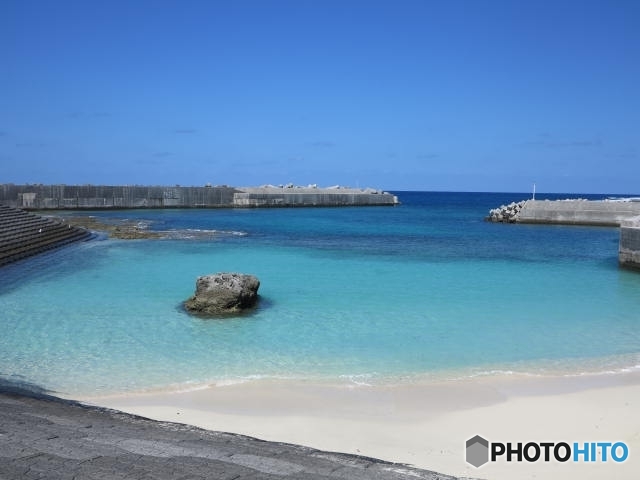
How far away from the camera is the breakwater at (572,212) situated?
40406 mm

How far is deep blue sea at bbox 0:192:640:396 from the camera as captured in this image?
839 cm

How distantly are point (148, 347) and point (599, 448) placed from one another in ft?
21.3

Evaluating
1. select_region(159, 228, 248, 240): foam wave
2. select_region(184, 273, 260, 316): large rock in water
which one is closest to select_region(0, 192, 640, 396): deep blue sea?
select_region(184, 273, 260, 316): large rock in water

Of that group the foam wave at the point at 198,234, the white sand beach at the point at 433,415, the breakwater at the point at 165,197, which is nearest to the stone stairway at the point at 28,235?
the foam wave at the point at 198,234

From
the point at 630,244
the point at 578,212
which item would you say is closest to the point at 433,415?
the point at 630,244

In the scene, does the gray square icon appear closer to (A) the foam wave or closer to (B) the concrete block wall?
(A) the foam wave

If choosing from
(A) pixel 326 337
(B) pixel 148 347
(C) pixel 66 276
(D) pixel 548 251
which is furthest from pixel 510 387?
(D) pixel 548 251

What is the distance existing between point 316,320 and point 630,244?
42.6 ft

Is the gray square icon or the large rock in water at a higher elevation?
the large rock in water

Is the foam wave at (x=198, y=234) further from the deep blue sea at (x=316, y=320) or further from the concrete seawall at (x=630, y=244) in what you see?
the concrete seawall at (x=630, y=244)

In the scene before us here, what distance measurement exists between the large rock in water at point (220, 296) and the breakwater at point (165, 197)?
44.8 m

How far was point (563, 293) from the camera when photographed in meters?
14.7

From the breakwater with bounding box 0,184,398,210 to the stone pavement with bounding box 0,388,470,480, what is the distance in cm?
5075

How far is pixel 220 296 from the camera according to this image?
11.5 meters
